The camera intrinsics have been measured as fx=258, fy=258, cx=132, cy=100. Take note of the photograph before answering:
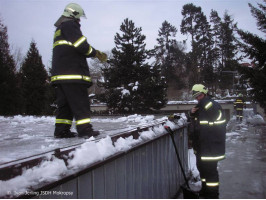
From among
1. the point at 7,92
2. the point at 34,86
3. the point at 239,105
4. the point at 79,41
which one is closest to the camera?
the point at 79,41

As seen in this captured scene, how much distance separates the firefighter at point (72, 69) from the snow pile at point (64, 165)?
91 centimetres

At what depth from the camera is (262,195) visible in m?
4.62

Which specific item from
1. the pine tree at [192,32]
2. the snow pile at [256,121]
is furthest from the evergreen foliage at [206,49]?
the snow pile at [256,121]

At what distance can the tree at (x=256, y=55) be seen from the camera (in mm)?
9312

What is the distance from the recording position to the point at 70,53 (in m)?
3.47

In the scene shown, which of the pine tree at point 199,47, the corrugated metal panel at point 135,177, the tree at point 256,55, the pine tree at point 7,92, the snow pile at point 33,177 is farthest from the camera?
the pine tree at point 199,47

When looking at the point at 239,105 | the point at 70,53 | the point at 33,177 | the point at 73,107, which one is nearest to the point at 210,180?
the point at 73,107

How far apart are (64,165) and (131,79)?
17432 millimetres

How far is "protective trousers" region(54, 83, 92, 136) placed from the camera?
333cm

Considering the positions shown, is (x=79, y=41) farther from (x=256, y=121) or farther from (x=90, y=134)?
(x=256, y=121)

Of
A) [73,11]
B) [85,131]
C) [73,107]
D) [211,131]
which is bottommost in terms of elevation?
[211,131]

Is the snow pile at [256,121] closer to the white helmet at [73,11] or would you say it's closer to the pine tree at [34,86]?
the white helmet at [73,11]

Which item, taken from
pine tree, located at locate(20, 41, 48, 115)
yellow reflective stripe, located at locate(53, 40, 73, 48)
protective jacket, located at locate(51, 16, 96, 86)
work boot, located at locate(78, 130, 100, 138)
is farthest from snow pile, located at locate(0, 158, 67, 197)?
pine tree, located at locate(20, 41, 48, 115)

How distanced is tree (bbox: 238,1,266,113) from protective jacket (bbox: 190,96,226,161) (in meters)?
5.51
